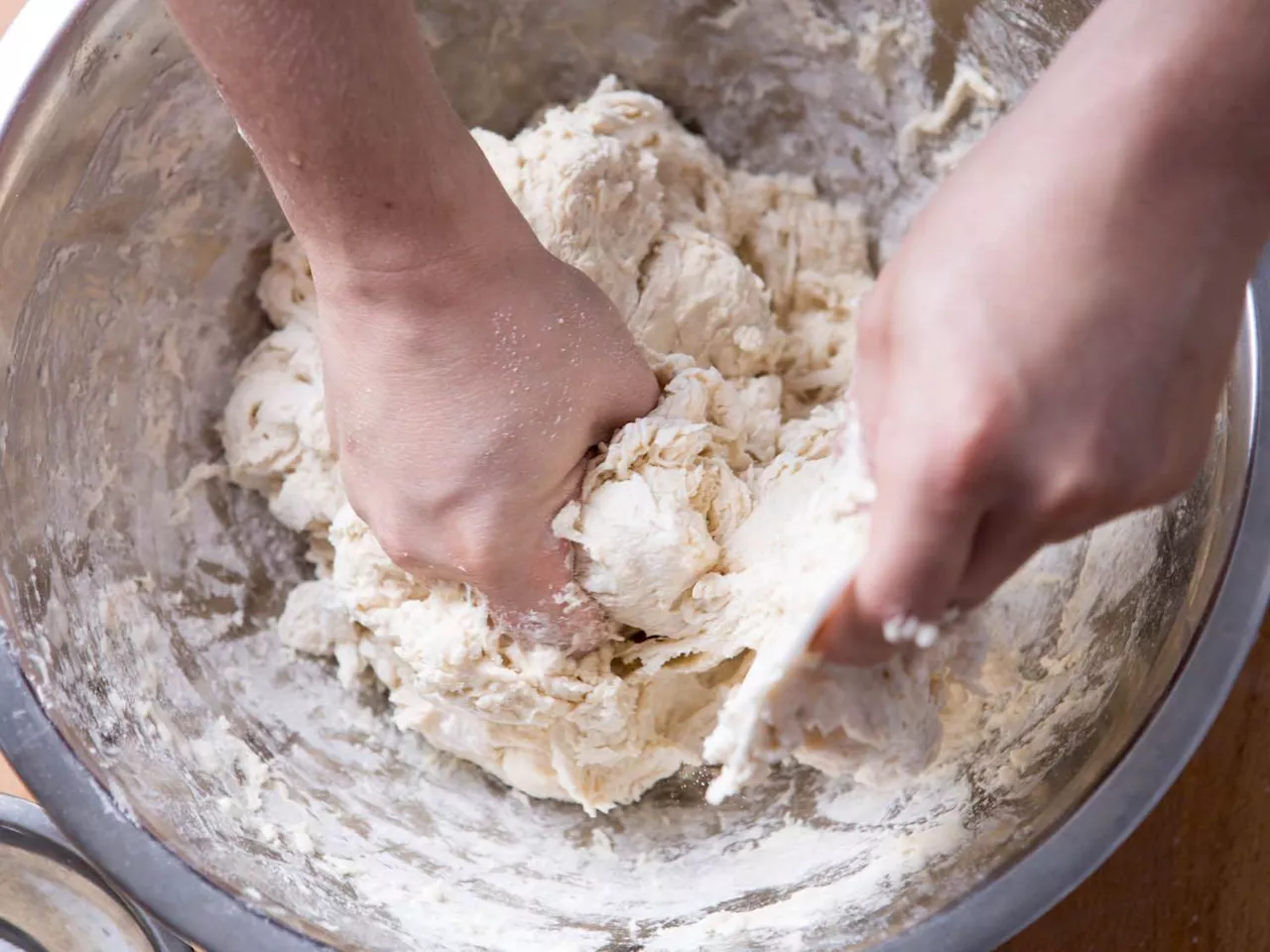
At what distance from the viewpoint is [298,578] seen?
1.37 metres

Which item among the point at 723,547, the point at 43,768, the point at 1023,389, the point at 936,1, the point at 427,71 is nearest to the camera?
the point at 1023,389

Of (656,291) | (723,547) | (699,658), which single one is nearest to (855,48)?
(656,291)

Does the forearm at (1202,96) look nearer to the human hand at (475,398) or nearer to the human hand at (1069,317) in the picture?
the human hand at (1069,317)

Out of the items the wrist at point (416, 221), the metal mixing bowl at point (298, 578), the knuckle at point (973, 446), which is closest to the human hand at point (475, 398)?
the wrist at point (416, 221)

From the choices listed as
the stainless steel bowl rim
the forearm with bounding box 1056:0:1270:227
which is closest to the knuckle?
the forearm with bounding box 1056:0:1270:227

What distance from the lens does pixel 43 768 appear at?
94cm

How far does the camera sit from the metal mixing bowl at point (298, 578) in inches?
36.5

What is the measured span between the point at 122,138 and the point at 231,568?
53cm

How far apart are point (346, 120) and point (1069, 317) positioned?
0.53m

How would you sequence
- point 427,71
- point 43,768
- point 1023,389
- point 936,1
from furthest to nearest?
point 936,1 → point 43,768 → point 427,71 → point 1023,389

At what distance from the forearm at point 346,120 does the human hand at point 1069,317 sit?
0.42 metres

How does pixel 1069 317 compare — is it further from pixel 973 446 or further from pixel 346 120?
pixel 346 120

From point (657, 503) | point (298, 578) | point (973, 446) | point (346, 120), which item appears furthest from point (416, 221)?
point (298, 578)

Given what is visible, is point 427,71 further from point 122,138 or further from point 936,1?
point 936,1
